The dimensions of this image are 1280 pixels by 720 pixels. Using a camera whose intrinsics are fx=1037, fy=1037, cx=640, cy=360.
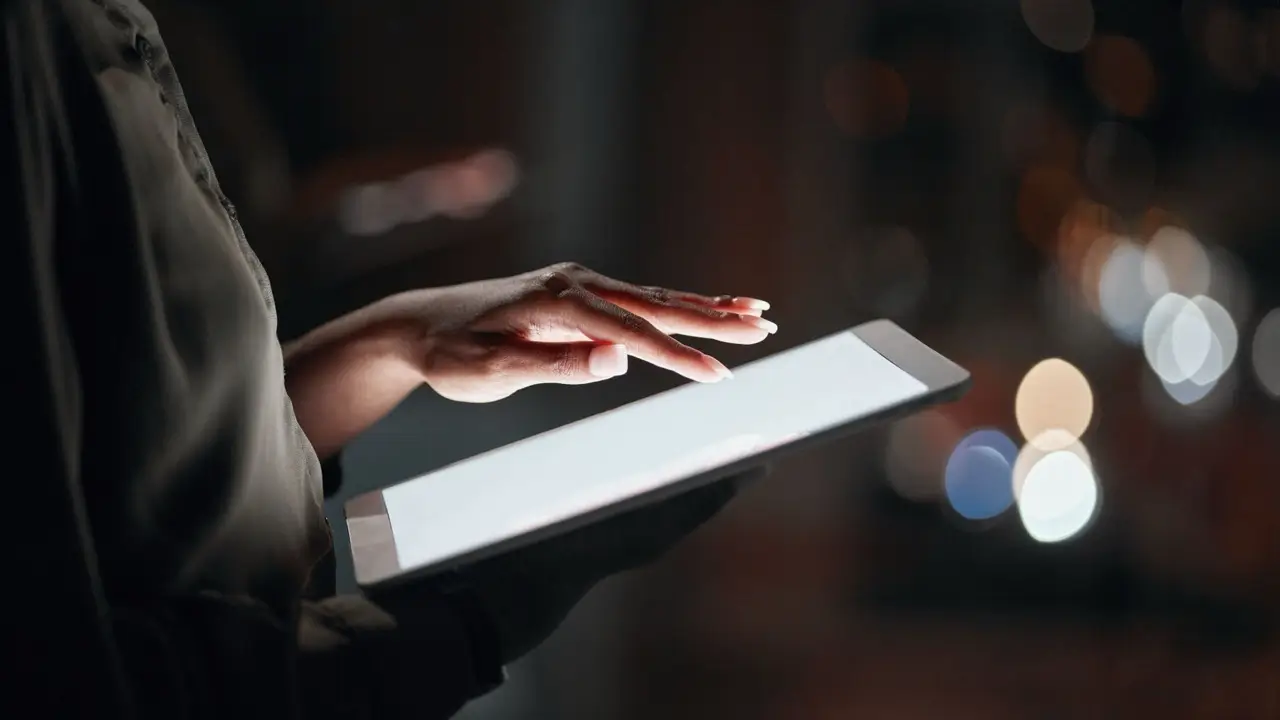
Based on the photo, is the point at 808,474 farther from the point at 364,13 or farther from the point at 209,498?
the point at 209,498

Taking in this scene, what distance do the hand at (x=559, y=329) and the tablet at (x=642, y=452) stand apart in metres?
0.04

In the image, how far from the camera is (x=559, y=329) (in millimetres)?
553

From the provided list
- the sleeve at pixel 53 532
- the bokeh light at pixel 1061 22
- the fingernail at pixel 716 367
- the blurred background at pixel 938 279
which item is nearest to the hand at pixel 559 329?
the fingernail at pixel 716 367

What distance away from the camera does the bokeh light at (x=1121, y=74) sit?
4.06 ft

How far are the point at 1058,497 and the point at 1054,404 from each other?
0.13m

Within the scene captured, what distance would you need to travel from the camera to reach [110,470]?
0.36 meters

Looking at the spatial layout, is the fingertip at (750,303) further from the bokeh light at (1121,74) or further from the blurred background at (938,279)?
the bokeh light at (1121,74)

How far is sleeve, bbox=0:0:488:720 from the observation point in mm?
327

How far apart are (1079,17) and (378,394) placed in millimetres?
1011

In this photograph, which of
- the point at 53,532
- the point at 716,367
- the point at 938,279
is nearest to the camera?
the point at 53,532

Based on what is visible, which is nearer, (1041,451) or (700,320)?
(700,320)

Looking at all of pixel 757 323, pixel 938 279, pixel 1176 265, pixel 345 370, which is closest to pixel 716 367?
pixel 757 323

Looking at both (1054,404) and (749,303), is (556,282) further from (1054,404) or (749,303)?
(1054,404)

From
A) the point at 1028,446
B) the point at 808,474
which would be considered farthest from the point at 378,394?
the point at 1028,446
